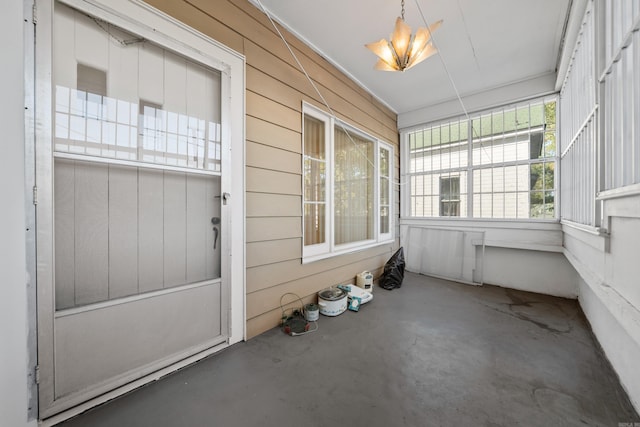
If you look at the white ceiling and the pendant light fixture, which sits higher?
the white ceiling

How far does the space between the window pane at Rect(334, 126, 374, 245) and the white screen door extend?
167 cm

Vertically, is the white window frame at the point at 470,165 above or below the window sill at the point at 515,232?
above

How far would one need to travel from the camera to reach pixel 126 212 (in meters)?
1.49

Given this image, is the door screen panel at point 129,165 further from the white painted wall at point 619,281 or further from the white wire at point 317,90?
the white painted wall at point 619,281

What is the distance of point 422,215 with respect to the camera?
4441 mm

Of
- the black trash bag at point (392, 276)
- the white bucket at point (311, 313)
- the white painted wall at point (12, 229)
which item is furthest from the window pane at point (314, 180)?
the white painted wall at point (12, 229)

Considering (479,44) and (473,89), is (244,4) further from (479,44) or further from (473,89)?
(473,89)

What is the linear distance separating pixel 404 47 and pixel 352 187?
6.19ft

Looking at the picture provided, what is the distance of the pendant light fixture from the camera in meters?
1.81

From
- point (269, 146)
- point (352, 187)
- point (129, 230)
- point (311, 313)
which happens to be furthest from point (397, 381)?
point (352, 187)

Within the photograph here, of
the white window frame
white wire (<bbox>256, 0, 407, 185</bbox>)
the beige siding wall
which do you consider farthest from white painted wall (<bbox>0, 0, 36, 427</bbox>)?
the white window frame

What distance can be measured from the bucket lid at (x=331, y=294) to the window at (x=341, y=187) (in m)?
0.41

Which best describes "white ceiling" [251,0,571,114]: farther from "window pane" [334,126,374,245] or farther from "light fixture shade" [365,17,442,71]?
"window pane" [334,126,374,245]

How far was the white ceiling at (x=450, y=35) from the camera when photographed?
2.15 m
